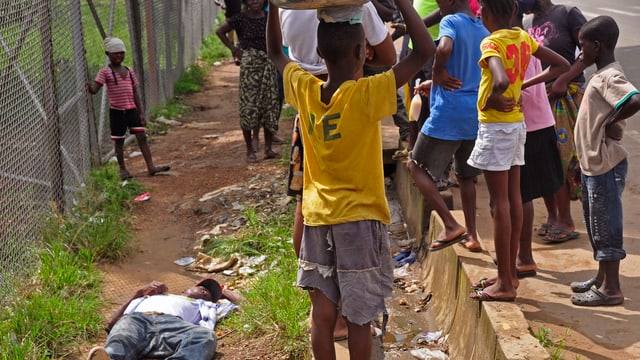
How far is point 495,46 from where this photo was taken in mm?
3986

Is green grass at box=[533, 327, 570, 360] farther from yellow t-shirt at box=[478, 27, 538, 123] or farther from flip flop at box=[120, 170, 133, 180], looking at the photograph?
flip flop at box=[120, 170, 133, 180]

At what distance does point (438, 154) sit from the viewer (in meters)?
4.82

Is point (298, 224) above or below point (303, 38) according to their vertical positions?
below

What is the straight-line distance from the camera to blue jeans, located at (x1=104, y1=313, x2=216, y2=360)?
15.5 feet

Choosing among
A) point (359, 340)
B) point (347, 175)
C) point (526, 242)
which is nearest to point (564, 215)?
point (526, 242)

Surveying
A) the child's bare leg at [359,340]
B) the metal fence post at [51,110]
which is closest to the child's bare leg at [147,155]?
the metal fence post at [51,110]

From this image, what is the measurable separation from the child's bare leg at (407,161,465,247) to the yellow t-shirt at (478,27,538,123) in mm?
822

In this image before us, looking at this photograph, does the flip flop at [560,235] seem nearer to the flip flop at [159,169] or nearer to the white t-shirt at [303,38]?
the white t-shirt at [303,38]

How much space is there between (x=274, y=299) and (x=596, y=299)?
6.31ft

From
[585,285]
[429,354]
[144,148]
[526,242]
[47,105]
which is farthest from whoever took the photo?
[144,148]

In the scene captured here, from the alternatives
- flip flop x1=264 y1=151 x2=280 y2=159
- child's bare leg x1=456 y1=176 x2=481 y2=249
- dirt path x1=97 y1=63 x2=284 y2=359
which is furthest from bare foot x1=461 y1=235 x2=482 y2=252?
flip flop x1=264 y1=151 x2=280 y2=159

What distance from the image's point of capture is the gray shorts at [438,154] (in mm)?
4805

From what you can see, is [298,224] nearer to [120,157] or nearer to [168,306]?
[168,306]

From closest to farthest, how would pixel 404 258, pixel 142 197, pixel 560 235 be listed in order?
pixel 560 235, pixel 404 258, pixel 142 197
